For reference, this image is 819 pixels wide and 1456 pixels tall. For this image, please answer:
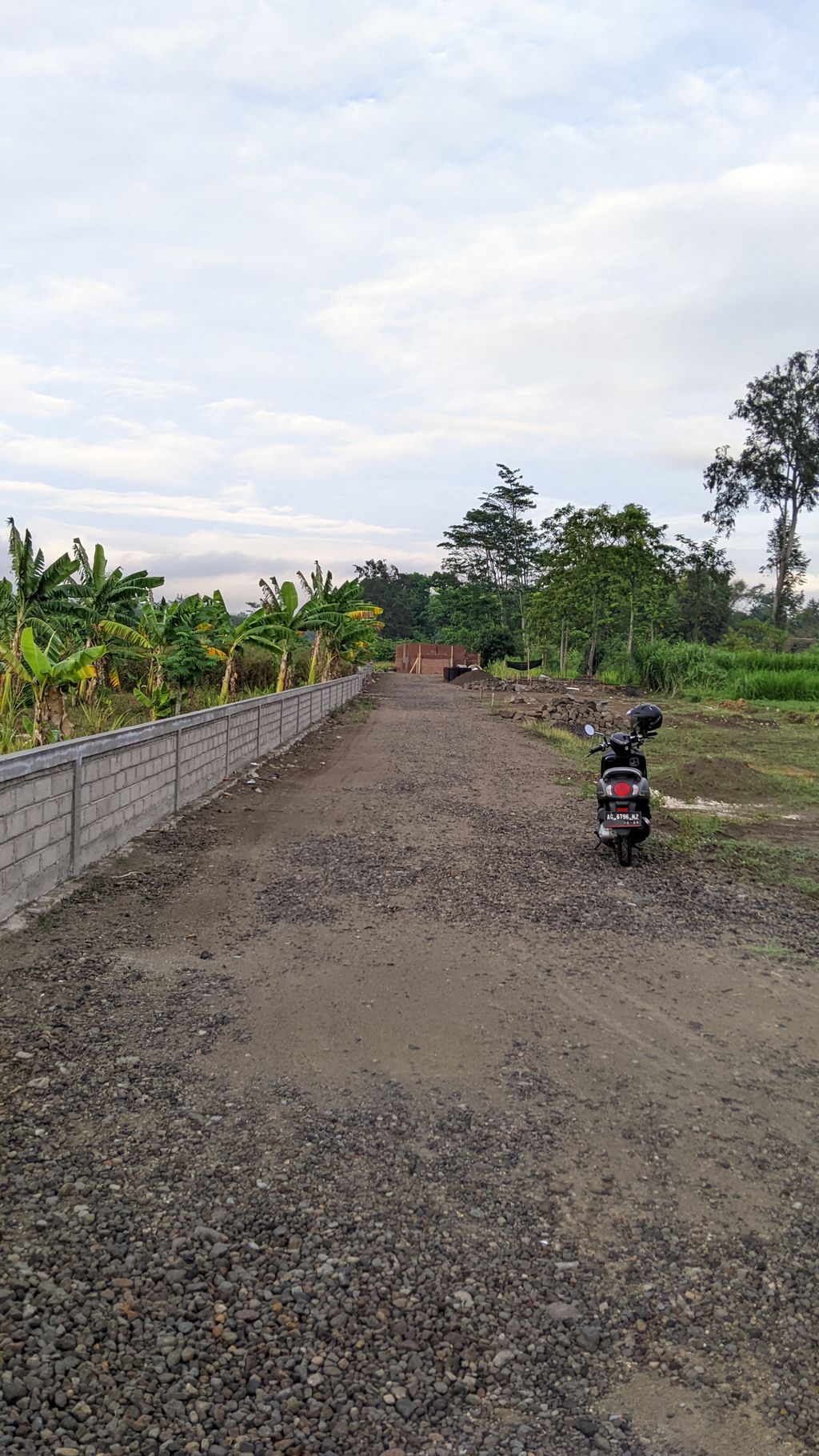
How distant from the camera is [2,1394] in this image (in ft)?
7.14

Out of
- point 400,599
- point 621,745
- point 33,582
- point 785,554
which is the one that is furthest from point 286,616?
point 400,599

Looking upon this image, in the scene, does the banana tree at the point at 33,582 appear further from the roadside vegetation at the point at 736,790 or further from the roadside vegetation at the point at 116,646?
the roadside vegetation at the point at 736,790

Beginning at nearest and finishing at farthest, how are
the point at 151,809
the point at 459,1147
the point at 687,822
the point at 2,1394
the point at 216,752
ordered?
1. the point at 2,1394
2. the point at 459,1147
3. the point at 151,809
4. the point at 687,822
5. the point at 216,752

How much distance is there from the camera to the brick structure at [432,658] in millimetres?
69500

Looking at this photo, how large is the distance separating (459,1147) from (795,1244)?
1.17m

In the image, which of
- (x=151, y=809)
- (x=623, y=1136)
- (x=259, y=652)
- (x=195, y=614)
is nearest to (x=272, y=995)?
(x=623, y=1136)

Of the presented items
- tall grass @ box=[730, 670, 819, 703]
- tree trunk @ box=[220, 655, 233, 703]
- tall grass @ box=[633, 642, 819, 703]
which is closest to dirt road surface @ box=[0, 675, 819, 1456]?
tree trunk @ box=[220, 655, 233, 703]

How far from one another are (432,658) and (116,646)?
53.2m

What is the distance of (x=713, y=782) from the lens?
13.5 m

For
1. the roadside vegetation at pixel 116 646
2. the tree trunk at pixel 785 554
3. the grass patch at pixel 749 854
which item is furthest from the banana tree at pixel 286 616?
the tree trunk at pixel 785 554

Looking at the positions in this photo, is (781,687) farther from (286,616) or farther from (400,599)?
(400,599)

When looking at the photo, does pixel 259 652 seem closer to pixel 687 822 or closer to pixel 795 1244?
pixel 687 822

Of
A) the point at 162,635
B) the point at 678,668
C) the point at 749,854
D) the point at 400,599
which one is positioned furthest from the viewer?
the point at 400,599

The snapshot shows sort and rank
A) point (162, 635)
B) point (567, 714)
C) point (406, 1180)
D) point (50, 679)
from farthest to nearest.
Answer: point (567, 714) < point (162, 635) < point (50, 679) < point (406, 1180)
